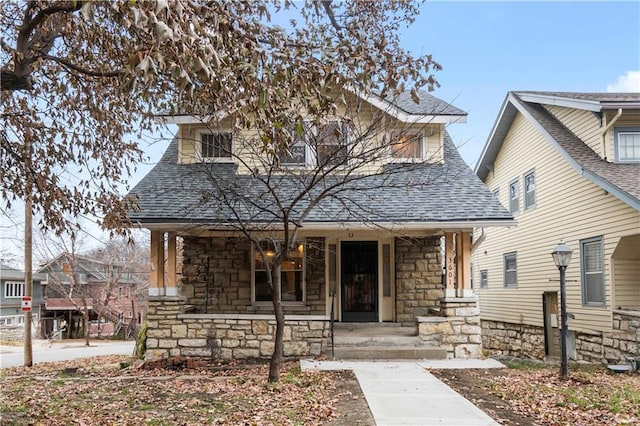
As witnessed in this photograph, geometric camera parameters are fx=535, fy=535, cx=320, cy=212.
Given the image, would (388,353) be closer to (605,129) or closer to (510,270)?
(605,129)

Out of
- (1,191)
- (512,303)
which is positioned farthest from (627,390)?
(512,303)

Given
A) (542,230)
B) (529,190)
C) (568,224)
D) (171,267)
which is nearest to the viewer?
(171,267)

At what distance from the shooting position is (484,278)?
20.0 m

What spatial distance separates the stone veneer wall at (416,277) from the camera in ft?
39.9

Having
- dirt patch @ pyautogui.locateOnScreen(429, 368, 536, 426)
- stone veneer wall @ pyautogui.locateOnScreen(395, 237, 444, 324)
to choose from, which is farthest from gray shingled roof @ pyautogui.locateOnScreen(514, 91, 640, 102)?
dirt patch @ pyautogui.locateOnScreen(429, 368, 536, 426)

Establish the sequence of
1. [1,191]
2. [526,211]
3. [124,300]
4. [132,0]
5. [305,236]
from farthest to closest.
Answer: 1. [124,300]
2. [526,211]
3. [305,236]
4. [1,191]
5. [132,0]

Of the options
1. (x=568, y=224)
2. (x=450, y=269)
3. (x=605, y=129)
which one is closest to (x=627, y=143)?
(x=605, y=129)

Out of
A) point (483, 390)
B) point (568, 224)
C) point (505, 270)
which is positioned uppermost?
point (568, 224)

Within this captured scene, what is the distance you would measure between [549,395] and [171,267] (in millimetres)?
7154

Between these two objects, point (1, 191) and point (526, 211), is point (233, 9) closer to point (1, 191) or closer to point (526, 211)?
point (1, 191)

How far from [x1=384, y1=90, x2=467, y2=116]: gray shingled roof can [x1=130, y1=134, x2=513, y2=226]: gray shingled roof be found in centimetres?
121

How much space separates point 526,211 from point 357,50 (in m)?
12.0

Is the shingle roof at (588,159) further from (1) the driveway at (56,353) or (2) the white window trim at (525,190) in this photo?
(1) the driveway at (56,353)

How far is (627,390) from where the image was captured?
23.5 feet
